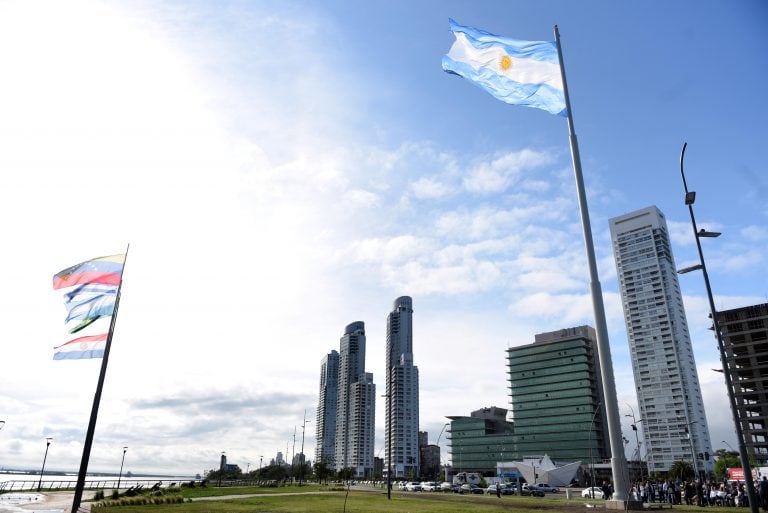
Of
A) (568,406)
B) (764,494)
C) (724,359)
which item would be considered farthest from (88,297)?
(568,406)

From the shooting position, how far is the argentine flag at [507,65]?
2186cm

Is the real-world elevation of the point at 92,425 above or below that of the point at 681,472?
above

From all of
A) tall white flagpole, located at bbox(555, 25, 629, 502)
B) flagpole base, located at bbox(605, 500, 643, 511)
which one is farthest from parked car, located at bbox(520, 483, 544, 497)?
tall white flagpole, located at bbox(555, 25, 629, 502)

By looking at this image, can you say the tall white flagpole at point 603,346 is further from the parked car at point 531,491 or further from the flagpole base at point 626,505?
the parked car at point 531,491

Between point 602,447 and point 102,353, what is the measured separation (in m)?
193

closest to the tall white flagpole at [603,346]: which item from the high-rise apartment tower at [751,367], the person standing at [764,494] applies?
the person standing at [764,494]

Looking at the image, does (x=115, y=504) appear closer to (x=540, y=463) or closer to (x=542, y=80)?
(x=542, y=80)

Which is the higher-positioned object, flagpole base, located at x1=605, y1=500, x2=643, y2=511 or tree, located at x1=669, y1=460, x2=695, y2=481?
flagpole base, located at x1=605, y1=500, x2=643, y2=511

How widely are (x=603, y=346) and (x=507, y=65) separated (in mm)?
12482

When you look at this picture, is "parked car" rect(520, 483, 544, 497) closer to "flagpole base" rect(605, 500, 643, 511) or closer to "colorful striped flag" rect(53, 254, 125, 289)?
"flagpole base" rect(605, 500, 643, 511)

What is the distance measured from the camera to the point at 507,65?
21844 millimetres

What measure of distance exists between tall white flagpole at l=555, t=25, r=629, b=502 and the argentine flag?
76cm

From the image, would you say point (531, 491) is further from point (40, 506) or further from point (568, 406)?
point (568, 406)

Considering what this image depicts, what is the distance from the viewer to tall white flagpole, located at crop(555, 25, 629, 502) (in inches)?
711
